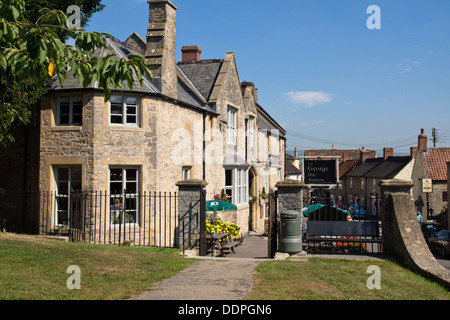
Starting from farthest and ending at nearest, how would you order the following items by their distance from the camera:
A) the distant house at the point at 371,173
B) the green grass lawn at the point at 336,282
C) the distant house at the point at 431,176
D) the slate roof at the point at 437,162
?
the distant house at the point at 371,173 → the slate roof at the point at 437,162 → the distant house at the point at 431,176 → the green grass lawn at the point at 336,282

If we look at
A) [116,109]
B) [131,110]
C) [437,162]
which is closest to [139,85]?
[131,110]

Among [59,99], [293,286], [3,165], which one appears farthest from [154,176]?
[293,286]

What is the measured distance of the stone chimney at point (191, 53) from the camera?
2697 cm

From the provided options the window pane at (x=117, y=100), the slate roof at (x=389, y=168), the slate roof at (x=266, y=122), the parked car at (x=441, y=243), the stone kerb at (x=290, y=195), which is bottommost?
the parked car at (x=441, y=243)

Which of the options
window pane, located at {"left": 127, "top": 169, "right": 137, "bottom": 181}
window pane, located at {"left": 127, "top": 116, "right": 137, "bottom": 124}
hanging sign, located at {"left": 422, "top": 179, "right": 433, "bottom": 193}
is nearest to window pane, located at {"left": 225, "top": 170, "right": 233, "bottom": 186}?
window pane, located at {"left": 127, "top": 169, "right": 137, "bottom": 181}

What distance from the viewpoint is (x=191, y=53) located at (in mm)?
27062

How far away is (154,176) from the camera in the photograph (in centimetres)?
1705

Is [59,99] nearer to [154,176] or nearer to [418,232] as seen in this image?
[154,176]

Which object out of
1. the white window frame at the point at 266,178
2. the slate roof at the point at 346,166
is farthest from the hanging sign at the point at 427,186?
the slate roof at the point at 346,166

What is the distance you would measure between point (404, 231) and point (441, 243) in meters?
13.7

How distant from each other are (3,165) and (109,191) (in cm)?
530

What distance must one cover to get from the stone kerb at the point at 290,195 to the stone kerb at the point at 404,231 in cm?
239

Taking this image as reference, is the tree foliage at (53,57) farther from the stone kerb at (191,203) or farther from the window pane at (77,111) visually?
the window pane at (77,111)
